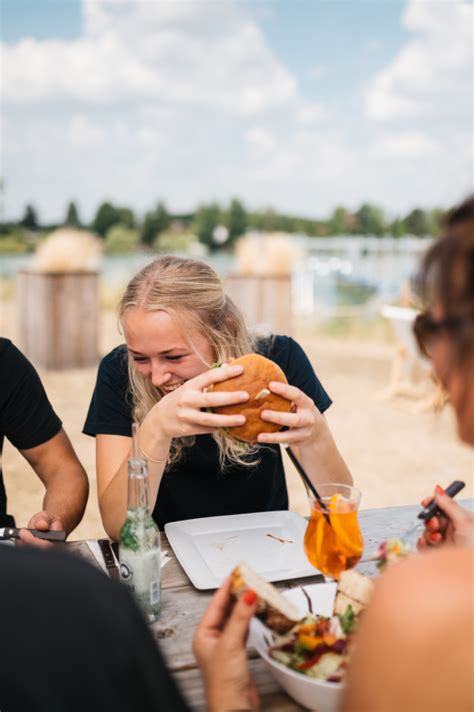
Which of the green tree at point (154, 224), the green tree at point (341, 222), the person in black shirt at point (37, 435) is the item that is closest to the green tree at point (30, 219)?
the green tree at point (154, 224)

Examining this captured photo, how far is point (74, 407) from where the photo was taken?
6.05 m

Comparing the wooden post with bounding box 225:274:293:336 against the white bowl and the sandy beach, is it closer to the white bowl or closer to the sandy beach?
the sandy beach

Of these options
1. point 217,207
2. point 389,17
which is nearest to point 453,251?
point 217,207

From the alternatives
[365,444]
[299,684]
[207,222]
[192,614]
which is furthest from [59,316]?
[207,222]

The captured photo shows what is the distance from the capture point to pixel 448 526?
4.02ft

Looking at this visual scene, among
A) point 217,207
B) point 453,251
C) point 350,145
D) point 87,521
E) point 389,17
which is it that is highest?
point 389,17

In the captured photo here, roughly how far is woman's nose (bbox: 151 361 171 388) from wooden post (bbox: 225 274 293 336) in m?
6.54

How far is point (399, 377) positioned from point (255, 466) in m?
5.19

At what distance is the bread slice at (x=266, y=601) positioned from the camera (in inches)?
35.9

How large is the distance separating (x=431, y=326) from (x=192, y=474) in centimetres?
130

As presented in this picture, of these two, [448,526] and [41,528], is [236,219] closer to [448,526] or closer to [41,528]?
[41,528]

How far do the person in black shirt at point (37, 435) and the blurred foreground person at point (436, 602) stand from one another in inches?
43.8

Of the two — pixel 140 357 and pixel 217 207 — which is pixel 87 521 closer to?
pixel 140 357

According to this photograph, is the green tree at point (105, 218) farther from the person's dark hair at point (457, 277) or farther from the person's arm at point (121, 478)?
the person's dark hair at point (457, 277)
